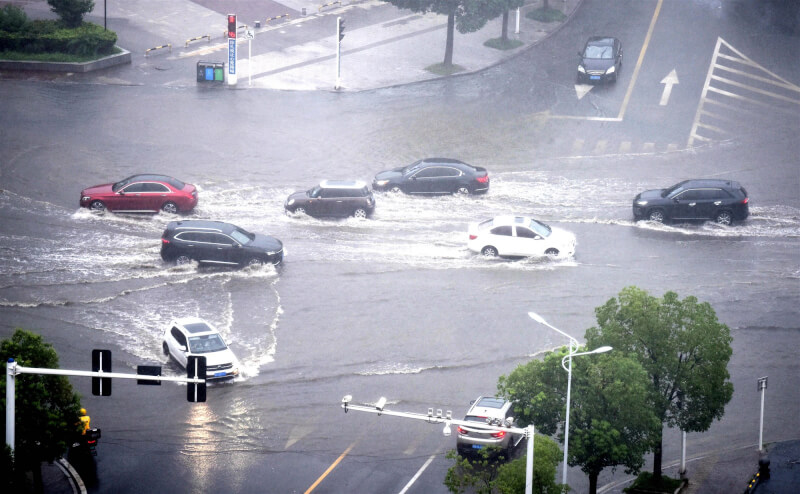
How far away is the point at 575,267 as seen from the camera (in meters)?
33.7

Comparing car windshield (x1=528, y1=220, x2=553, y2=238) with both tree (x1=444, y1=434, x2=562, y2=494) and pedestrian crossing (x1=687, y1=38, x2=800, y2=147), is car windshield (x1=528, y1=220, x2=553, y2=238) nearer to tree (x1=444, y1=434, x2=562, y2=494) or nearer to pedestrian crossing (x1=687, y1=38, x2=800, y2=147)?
pedestrian crossing (x1=687, y1=38, x2=800, y2=147)

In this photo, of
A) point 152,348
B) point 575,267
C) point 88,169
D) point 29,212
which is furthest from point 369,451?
point 88,169

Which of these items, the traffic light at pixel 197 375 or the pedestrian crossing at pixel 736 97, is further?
the pedestrian crossing at pixel 736 97

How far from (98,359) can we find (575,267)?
19328 millimetres

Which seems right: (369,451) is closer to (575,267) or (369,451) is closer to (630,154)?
(575,267)

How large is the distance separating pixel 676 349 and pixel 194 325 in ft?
43.0

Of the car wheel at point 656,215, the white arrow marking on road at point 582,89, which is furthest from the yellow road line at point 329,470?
A: the white arrow marking on road at point 582,89

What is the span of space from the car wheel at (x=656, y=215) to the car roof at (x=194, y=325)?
17815 mm

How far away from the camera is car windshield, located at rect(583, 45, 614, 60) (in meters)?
50.6

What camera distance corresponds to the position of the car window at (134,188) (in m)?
36.5

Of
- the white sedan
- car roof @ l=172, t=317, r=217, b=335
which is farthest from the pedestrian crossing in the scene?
car roof @ l=172, t=317, r=217, b=335

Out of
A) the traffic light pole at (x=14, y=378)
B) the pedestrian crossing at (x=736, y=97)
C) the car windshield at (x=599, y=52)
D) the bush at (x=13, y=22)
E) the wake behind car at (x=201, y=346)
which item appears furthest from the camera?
the car windshield at (x=599, y=52)

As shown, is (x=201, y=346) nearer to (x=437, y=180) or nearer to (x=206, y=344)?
(x=206, y=344)

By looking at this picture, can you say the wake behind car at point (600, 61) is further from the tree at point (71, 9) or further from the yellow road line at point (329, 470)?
the yellow road line at point (329, 470)
